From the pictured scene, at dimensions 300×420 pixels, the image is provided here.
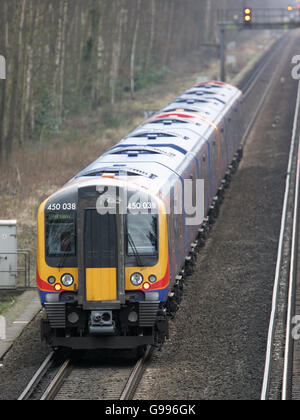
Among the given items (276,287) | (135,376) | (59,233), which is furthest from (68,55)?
(135,376)

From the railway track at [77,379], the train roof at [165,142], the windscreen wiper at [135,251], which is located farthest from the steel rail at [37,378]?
the train roof at [165,142]

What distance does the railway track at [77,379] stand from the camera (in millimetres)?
13367

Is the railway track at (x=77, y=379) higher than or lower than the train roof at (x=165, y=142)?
lower

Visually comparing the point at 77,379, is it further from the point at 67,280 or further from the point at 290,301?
the point at 290,301

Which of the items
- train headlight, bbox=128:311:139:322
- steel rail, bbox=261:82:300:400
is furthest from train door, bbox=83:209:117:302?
steel rail, bbox=261:82:300:400

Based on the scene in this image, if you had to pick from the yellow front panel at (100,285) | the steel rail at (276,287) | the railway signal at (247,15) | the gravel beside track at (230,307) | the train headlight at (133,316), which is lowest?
the gravel beside track at (230,307)

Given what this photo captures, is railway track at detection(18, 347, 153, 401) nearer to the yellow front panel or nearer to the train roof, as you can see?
the yellow front panel

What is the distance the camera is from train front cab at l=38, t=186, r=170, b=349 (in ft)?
46.3

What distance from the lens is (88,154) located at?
115ft

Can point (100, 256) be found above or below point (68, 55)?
below

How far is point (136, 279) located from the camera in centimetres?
1434

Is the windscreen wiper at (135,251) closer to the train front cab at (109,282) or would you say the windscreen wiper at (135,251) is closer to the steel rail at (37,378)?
the train front cab at (109,282)

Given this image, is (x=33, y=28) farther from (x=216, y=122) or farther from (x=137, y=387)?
(x=137, y=387)

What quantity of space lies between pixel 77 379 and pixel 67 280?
1.66 m
